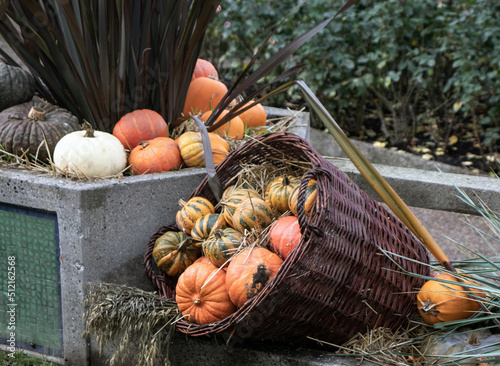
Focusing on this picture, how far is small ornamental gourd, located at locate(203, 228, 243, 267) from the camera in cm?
205

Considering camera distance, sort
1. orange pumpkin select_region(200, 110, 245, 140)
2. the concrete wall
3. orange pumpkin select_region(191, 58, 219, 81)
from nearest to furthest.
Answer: the concrete wall < orange pumpkin select_region(200, 110, 245, 140) < orange pumpkin select_region(191, 58, 219, 81)

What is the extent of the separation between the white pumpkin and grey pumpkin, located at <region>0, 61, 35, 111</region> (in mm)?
504

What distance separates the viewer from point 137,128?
8.59 feet

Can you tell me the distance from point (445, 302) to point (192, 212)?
102 cm

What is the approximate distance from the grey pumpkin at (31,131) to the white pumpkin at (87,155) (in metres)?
0.11

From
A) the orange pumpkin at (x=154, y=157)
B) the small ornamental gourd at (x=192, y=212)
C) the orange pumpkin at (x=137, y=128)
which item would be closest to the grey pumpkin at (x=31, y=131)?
the orange pumpkin at (x=137, y=128)

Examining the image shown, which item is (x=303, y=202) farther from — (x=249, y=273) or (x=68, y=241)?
(x=68, y=241)

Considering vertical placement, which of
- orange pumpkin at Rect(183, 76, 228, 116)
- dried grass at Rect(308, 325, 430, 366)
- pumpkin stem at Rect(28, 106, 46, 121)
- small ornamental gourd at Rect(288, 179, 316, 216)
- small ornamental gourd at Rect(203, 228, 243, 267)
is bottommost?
dried grass at Rect(308, 325, 430, 366)

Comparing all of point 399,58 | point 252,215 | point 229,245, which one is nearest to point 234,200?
point 252,215

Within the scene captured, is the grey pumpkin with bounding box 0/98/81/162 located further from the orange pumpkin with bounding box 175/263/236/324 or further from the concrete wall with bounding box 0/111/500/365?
the orange pumpkin with bounding box 175/263/236/324

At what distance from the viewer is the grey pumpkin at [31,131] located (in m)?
2.50

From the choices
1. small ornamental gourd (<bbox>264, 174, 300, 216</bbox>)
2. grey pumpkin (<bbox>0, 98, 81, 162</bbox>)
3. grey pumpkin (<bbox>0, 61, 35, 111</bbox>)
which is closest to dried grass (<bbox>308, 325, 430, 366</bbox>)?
small ornamental gourd (<bbox>264, 174, 300, 216</bbox>)

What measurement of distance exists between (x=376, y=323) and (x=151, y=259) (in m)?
0.93

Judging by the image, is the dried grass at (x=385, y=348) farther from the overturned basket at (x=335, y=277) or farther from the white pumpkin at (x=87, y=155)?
the white pumpkin at (x=87, y=155)
